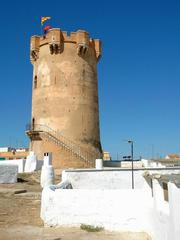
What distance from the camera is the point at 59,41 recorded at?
27266 mm

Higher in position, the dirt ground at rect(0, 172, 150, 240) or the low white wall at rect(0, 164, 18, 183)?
the low white wall at rect(0, 164, 18, 183)

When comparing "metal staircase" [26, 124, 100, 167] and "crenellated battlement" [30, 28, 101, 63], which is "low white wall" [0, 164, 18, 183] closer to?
"metal staircase" [26, 124, 100, 167]

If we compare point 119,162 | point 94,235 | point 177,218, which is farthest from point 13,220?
point 119,162

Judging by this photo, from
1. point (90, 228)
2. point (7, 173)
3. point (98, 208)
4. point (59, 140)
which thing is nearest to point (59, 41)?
point (59, 140)

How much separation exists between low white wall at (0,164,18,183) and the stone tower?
7529 mm

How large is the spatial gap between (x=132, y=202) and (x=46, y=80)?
19965 mm

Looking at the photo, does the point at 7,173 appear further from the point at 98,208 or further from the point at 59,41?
the point at 59,41

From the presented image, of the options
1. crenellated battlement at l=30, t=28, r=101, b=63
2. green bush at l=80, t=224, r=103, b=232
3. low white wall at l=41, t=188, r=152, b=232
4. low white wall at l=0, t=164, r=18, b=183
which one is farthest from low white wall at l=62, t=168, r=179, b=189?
crenellated battlement at l=30, t=28, r=101, b=63

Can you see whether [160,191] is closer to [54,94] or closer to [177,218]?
Result: [177,218]

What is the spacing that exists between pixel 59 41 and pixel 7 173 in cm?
1320

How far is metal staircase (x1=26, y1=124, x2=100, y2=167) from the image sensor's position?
26.3m

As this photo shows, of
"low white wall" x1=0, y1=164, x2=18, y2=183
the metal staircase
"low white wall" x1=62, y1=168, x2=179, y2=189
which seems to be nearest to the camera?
"low white wall" x1=62, y1=168, x2=179, y2=189

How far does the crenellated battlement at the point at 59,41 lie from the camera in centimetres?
2738

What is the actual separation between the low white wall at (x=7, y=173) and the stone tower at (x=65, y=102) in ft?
24.7
